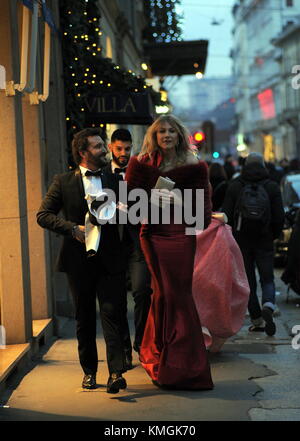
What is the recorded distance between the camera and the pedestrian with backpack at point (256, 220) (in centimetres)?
1049

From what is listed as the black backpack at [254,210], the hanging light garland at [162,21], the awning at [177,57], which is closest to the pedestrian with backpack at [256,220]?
the black backpack at [254,210]

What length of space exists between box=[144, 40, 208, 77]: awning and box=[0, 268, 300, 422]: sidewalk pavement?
16775 mm

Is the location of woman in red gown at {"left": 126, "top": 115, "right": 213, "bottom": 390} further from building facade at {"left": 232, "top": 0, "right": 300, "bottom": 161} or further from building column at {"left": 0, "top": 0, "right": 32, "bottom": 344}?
building facade at {"left": 232, "top": 0, "right": 300, "bottom": 161}

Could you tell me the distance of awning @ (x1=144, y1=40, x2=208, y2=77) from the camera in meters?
25.3

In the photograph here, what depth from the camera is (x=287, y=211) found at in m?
16.7

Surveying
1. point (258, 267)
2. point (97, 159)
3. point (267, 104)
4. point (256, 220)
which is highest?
point (267, 104)

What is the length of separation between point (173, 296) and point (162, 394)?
76 centimetres

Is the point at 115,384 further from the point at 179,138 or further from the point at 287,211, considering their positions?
the point at 287,211

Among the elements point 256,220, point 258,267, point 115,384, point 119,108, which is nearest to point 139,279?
point 115,384

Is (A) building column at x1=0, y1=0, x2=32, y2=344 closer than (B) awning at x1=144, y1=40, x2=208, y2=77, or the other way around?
(A) building column at x1=0, y1=0, x2=32, y2=344

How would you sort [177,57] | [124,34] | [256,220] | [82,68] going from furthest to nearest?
[177,57]
[124,34]
[82,68]
[256,220]

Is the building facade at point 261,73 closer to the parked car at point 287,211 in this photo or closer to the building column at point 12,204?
the parked car at point 287,211

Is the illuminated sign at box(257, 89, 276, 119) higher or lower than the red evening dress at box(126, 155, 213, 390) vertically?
higher

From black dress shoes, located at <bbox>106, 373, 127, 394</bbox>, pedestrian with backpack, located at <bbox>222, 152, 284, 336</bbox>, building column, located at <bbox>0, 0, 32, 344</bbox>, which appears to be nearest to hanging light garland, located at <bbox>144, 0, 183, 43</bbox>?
pedestrian with backpack, located at <bbox>222, 152, 284, 336</bbox>
